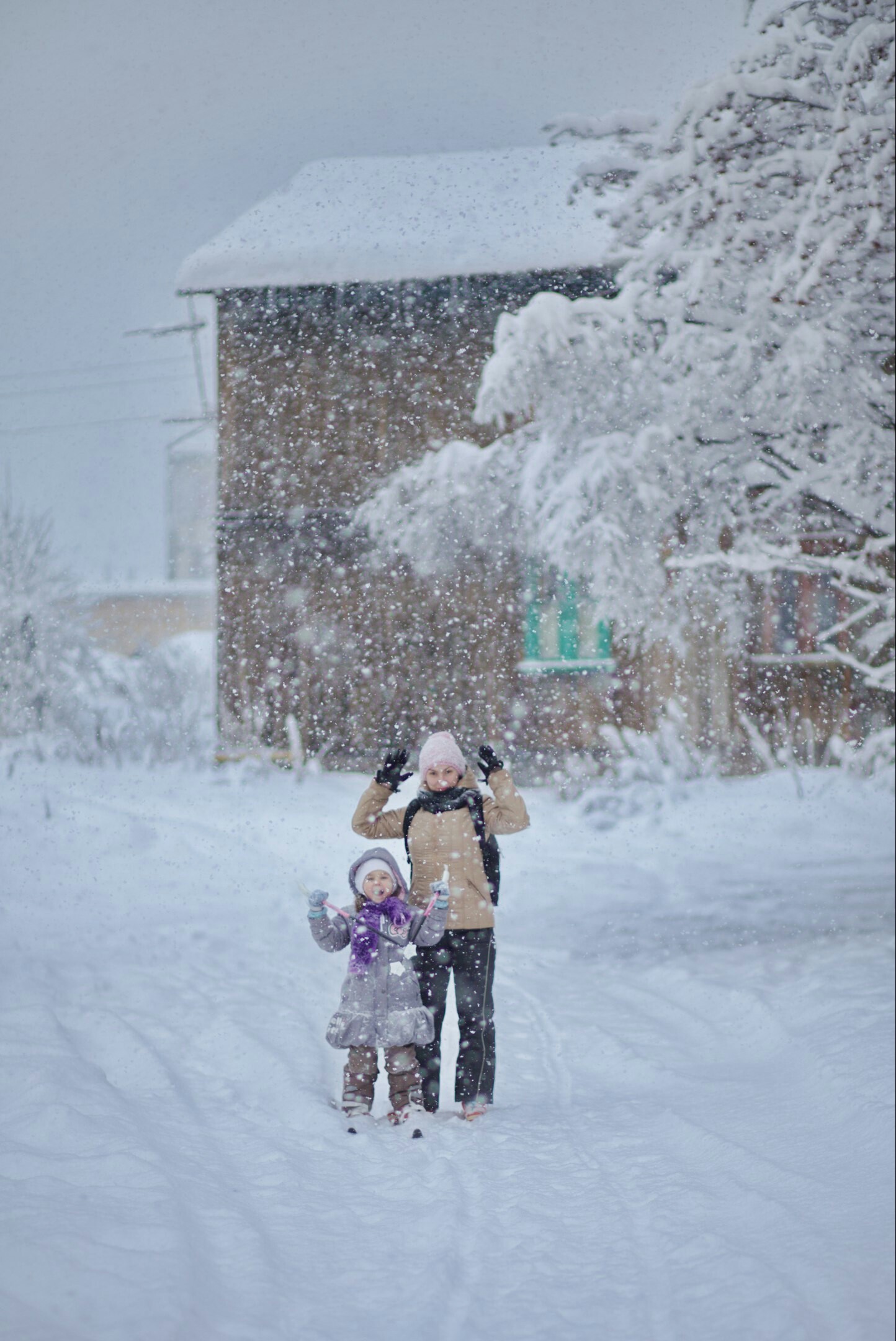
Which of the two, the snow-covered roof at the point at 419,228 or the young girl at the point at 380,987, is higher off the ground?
the snow-covered roof at the point at 419,228

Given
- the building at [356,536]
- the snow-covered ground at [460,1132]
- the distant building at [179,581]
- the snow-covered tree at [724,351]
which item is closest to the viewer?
the snow-covered ground at [460,1132]

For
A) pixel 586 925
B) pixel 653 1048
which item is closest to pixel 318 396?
pixel 586 925

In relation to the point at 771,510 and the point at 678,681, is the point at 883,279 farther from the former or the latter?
the point at 678,681

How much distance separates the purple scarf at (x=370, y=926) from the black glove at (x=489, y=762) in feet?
1.67

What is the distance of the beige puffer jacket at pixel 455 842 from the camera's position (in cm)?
324

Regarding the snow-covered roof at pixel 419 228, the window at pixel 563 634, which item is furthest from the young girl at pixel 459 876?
the snow-covered roof at pixel 419 228

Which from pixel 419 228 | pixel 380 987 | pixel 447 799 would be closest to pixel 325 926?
pixel 380 987

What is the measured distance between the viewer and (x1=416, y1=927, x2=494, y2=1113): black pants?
3.26 m

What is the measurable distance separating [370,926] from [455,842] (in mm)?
386

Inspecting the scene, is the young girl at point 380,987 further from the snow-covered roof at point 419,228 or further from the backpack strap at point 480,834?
the snow-covered roof at point 419,228

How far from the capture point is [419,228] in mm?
9477

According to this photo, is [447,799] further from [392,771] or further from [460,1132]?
[460,1132]

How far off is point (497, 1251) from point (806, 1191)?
0.95m

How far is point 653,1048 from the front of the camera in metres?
4.03
